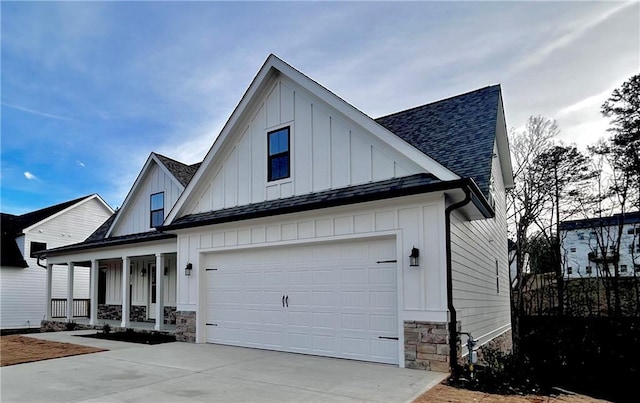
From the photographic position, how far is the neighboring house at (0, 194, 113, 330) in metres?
20.4

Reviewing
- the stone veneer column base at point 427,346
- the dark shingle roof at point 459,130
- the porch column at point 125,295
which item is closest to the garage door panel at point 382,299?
the stone veneer column base at point 427,346

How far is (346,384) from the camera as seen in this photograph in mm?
6230

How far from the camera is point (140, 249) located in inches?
556

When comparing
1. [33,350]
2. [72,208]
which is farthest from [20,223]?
[33,350]

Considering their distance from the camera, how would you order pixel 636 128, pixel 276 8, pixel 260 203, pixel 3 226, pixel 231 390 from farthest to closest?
pixel 3 226 → pixel 636 128 → pixel 276 8 → pixel 260 203 → pixel 231 390

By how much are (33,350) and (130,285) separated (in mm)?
7182

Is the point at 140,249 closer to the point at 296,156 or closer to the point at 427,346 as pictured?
the point at 296,156

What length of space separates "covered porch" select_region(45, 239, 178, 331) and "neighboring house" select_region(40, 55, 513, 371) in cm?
218

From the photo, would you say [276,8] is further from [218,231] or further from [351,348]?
[351,348]

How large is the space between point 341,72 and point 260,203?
18.0 ft

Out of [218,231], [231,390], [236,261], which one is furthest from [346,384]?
[218,231]

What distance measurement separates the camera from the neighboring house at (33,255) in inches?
804

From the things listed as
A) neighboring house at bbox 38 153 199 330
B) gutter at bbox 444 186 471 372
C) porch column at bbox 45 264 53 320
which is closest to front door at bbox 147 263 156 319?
neighboring house at bbox 38 153 199 330

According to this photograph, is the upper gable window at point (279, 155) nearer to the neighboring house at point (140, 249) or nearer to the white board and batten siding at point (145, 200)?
the neighboring house at point (140, 249)
